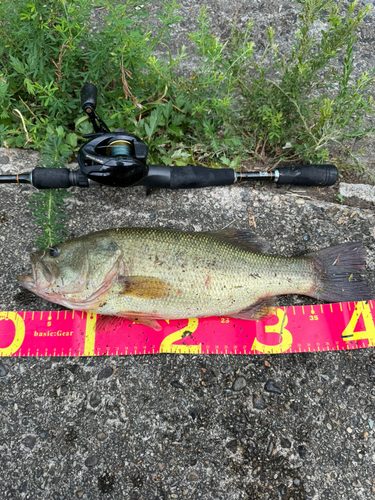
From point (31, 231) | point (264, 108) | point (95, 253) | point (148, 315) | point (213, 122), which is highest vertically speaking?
point (264, 108)

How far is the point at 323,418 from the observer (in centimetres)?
258

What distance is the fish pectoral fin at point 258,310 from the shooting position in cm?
272

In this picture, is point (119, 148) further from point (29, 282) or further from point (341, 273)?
point (341, 273)

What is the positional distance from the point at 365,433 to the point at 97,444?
2.16m

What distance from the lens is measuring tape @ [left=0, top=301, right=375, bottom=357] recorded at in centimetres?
265

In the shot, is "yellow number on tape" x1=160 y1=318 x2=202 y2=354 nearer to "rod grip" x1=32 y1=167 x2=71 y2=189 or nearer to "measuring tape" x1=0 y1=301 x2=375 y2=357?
"measuring tape" x1=0 y1=301 x2=375 y2=357

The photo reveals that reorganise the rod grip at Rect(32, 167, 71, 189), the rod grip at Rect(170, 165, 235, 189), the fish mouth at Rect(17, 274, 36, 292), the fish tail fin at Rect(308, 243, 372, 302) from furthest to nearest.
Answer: the rod grip at Rect(170, 165, 235, 189) → the fish tail fin at Rect(308, 243, 372, 302) → the rod grip at Rect(32, 167, 71, 189) → the fish mouth at Rect(17, 274, 36, 292)

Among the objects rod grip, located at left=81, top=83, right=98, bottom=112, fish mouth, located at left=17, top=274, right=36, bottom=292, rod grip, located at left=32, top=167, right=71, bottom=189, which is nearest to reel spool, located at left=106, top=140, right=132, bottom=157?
rod grip, located at left=81, top=83, right=98, bottom=112

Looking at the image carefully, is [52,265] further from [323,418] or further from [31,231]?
[323,418]

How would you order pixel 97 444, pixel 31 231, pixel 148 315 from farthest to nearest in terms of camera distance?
pixel 31 231 < pixel 148 315 < pixel 97 444

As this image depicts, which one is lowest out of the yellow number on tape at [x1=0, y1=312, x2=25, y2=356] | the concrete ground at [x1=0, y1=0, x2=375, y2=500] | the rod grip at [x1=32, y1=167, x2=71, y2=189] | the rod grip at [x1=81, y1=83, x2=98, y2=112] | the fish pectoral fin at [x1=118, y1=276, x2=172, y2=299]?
the concrete ground at [x1=0, y1=0, x2=375, y2=500]

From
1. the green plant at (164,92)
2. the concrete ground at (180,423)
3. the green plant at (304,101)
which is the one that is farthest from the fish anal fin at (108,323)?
the green plant at (304,101)

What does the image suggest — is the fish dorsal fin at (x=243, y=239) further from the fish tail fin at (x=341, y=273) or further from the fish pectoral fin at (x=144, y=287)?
the fish pectoral fin at (x=144, y=287)

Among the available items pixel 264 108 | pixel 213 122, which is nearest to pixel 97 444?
pixel 213 122
